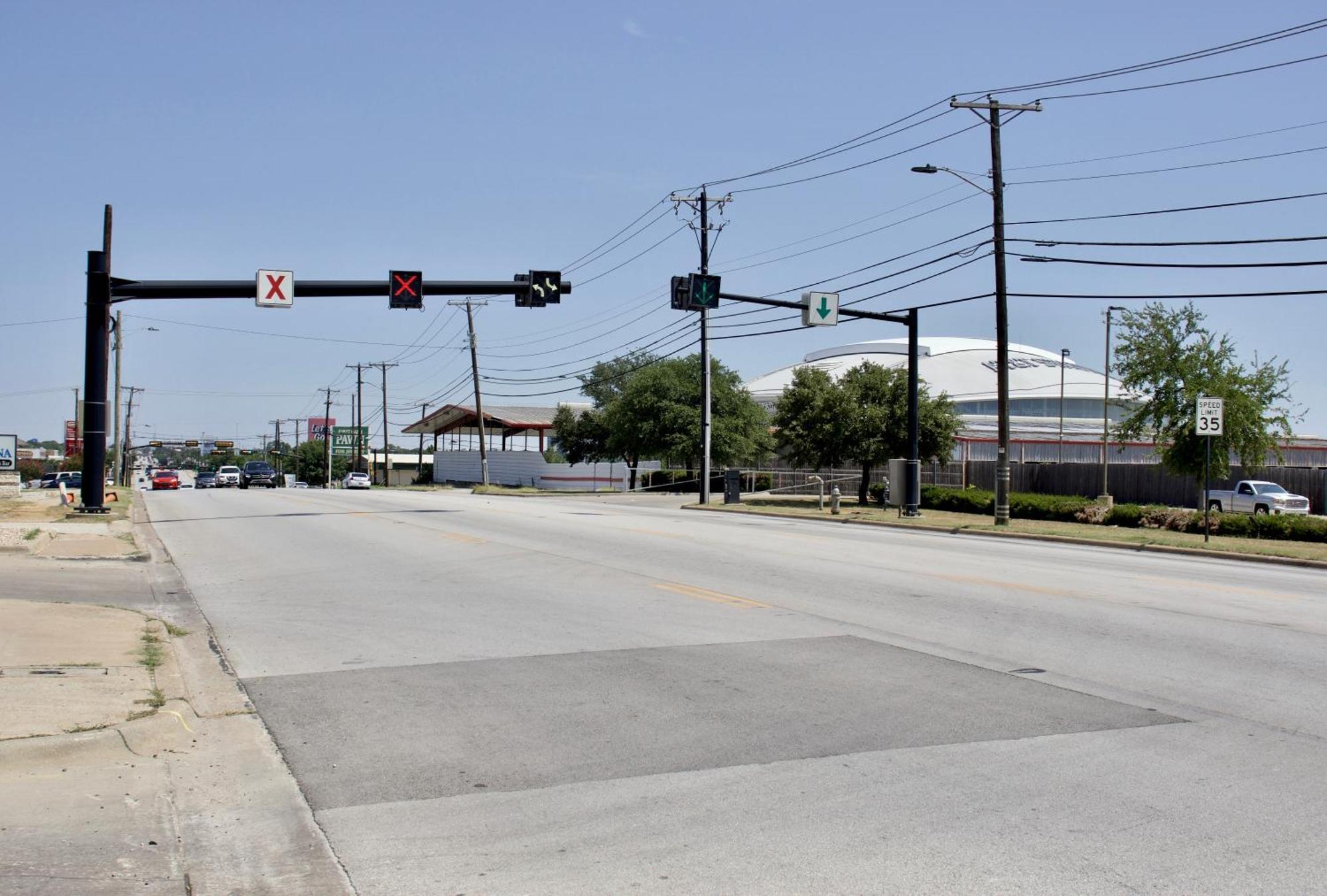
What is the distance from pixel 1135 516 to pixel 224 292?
23.6 m

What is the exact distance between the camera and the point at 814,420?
1710 inches

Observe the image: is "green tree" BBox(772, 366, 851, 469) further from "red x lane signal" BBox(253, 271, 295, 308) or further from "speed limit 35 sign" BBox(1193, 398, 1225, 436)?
"red x lane signal" BBox(253, 271, 295, 308)

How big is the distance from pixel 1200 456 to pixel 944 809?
3768 centimetres

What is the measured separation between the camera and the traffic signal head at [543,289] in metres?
29.3

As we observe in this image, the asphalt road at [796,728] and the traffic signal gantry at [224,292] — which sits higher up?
the traffic signal gantry at [224,292]

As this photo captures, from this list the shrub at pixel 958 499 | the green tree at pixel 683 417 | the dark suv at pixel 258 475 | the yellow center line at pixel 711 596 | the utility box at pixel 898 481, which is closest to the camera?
the yellow center line at pixel 711 596

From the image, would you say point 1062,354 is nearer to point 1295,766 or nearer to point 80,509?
point 80,509

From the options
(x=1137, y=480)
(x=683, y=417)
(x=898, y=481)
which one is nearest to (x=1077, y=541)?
(x=898, y=481)

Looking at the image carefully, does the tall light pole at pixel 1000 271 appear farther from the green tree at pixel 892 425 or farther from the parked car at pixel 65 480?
the parked car at pixel 65 480

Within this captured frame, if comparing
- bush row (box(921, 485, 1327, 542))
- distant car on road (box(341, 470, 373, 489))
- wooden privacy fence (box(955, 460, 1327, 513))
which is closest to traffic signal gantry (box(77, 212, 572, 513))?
bush row (box(921, 485, 1327, 542))

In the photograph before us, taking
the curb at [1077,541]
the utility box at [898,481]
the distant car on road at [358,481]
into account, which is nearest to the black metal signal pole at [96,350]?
the curb at [1077,541]

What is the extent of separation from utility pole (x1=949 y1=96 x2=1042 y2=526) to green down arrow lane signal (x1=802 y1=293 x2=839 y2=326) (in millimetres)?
4363

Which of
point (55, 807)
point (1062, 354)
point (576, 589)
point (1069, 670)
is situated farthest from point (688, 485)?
point (55, 807)

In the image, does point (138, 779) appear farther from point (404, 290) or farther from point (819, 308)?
point (819, 308)
